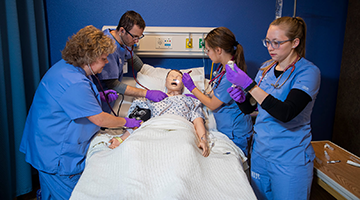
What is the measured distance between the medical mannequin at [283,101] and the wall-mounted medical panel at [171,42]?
3.54ft

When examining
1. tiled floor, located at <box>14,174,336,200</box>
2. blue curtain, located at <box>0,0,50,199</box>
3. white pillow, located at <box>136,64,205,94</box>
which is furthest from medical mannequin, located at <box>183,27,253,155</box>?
blue curtain, located at <box>0,0,50,199</box>

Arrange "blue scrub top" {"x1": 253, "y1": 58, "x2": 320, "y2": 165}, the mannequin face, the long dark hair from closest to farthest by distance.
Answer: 1. "blue scrub top" {"x1": 253, "y1": 58, "x2": 320, "y2": 165}
2. the long dark hair
3. the mannequin face

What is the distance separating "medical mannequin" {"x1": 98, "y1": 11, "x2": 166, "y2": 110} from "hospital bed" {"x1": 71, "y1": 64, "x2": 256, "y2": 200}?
0.61m

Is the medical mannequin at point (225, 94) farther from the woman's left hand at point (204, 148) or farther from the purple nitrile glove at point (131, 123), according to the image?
the purple nitrile glove at point (131, 123)

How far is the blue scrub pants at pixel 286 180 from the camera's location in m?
1.25

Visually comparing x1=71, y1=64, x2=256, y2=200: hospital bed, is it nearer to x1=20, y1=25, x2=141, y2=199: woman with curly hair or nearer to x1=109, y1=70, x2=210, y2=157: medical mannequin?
x1=20, y1=25, x2=141, y2=199: woman with curly hair

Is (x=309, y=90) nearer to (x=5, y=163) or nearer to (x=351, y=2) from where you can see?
(x=351, y=2)

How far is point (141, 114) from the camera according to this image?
1854mm

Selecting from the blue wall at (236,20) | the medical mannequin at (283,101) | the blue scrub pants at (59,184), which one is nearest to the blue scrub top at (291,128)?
the medical mannequin at (283,101)

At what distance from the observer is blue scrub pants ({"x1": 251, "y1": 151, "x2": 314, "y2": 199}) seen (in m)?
1.25

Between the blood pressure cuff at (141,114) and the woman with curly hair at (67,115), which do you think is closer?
Result: the woman with curly hair at (67,115)

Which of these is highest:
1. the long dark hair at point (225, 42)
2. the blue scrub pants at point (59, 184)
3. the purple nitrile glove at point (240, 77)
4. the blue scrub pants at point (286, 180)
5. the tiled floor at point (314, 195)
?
the long dark hair at point (225, 42)

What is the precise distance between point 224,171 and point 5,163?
171 centimetres

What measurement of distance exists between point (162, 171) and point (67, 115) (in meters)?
0.74
